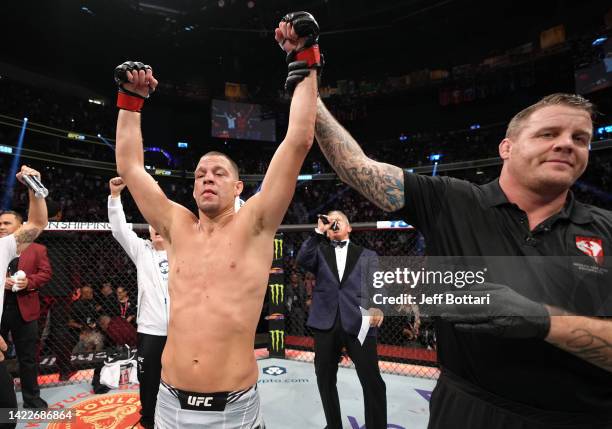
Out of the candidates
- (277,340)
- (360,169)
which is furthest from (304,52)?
(277,340)

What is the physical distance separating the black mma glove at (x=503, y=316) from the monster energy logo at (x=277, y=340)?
423 cm

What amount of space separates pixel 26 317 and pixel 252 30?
1578cm

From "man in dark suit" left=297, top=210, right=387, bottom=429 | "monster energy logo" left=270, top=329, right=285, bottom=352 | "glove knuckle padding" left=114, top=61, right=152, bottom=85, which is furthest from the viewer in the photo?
"monster energy logo" left=270, top=329, right=285, bottom=352

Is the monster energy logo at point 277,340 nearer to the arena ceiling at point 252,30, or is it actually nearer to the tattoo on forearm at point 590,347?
the tattoo on forearm at point 590,347

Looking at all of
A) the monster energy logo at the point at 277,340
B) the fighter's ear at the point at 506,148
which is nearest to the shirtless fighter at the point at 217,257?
the fighter's ear at the point at 506,148

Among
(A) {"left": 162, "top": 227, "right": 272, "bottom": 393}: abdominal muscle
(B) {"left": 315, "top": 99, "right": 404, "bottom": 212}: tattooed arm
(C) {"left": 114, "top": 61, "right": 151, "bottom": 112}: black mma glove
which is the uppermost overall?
(C) {"left": 114, "top": 61, "right": 151, "bottom": 112}: black mma glove

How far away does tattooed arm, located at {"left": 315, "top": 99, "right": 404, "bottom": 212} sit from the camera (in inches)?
50.1

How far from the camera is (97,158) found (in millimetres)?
16875

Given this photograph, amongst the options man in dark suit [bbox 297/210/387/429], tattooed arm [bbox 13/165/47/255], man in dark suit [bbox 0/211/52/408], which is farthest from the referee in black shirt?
man in dark suit [bbox 0/211/52/408]

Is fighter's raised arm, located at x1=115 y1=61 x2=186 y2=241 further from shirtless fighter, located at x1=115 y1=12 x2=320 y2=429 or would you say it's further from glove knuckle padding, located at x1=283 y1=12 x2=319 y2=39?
glove knuckle padding, located at x1=283 y1=12 x2=319 y2=39

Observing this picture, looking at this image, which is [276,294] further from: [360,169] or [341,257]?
[360,169]

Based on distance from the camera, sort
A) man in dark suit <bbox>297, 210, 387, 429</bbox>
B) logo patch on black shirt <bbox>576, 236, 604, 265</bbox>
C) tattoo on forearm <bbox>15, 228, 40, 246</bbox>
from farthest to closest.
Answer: man in dark suit <bbox>297, 210, 387, 429</bbox>, tattoo on forearm <bbox>15, 228, 40, 246</bbox>, logo patch on black shirt <bbox>576, 236, 604, 265</bbox>

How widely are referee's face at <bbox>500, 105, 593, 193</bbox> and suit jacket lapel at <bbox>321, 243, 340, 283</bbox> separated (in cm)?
194

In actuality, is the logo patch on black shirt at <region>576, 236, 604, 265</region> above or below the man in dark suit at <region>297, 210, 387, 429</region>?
above
